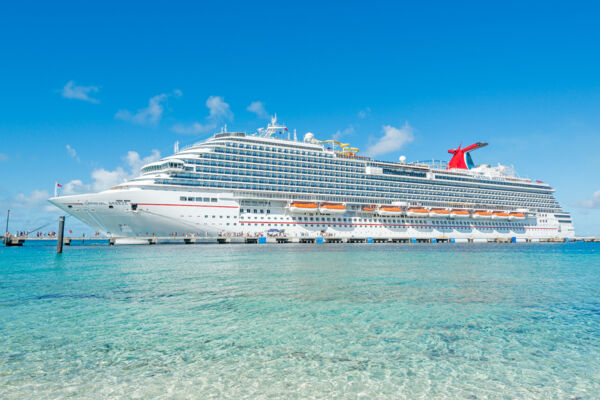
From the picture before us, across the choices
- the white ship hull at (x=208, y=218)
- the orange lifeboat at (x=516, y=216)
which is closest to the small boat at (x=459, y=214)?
the white ship hull at (x=208, y=218)

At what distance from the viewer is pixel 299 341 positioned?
317 inches

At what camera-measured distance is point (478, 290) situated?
1457 centimetres

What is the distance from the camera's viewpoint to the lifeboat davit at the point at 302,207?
6075cm

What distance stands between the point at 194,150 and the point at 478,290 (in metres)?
50.5

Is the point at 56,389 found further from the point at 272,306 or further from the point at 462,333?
the point at 462,333

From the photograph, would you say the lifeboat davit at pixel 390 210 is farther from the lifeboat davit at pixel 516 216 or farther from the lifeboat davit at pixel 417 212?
the lifeboat davit at pixel 516 216

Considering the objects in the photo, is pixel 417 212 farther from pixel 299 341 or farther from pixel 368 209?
pixel 299 341

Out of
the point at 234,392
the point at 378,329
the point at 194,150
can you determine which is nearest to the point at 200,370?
the point at 234,392

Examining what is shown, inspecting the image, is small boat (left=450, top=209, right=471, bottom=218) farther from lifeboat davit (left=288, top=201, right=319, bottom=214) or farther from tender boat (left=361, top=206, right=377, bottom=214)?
lifeboat davit (left=288, top=201, right=319, bottom=214)

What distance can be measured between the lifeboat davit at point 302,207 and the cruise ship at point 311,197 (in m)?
0.18

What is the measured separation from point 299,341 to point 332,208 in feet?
185

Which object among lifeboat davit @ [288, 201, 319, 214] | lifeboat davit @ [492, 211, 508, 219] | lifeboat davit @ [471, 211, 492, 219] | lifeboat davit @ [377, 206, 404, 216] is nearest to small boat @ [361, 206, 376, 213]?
lifeboat davit @ [377, 206, 404, 216]

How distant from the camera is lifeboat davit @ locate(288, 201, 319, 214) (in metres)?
60.8

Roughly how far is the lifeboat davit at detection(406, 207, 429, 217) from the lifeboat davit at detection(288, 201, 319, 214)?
22.2 meters
